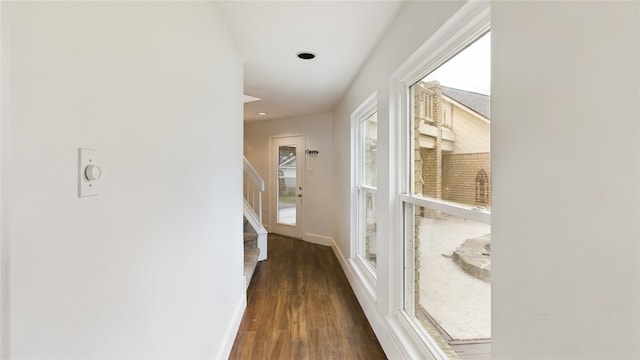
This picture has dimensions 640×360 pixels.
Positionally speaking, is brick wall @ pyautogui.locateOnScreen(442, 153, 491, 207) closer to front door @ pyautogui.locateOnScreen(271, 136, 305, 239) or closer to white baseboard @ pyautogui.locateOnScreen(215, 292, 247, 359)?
white baseboard @ pyautogui.locateOnScreen(215, 292, 247, 359)

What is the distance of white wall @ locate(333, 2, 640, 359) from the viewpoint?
635mm

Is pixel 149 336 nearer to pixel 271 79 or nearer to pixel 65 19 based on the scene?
pixel 65 19

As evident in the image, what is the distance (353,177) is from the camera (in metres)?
3.76

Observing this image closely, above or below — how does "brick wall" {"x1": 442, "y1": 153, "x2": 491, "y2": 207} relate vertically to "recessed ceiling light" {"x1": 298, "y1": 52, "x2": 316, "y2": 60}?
below

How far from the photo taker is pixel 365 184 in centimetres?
354

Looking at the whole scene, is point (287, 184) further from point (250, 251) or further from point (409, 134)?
point (409, 134)

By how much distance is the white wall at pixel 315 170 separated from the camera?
539 centimetres

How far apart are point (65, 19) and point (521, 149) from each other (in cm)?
120

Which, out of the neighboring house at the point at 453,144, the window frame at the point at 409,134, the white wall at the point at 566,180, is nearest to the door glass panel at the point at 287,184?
the window frame at the point at 409,134

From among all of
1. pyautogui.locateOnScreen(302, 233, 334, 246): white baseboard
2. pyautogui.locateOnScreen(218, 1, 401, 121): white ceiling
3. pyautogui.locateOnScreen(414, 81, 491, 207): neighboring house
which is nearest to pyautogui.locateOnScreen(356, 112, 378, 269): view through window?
pyautogui.locateOnScreen(218, 1, 401, 121): white ceiling

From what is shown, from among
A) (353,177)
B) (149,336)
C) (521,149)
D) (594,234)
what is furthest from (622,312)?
(353,177)

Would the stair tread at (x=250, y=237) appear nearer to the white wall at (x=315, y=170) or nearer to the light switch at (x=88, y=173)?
the white wall at (x=315, y=170)

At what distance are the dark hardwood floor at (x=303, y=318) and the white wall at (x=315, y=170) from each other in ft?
4.38

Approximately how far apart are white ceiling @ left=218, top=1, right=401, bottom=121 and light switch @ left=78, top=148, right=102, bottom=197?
141 centimetres
